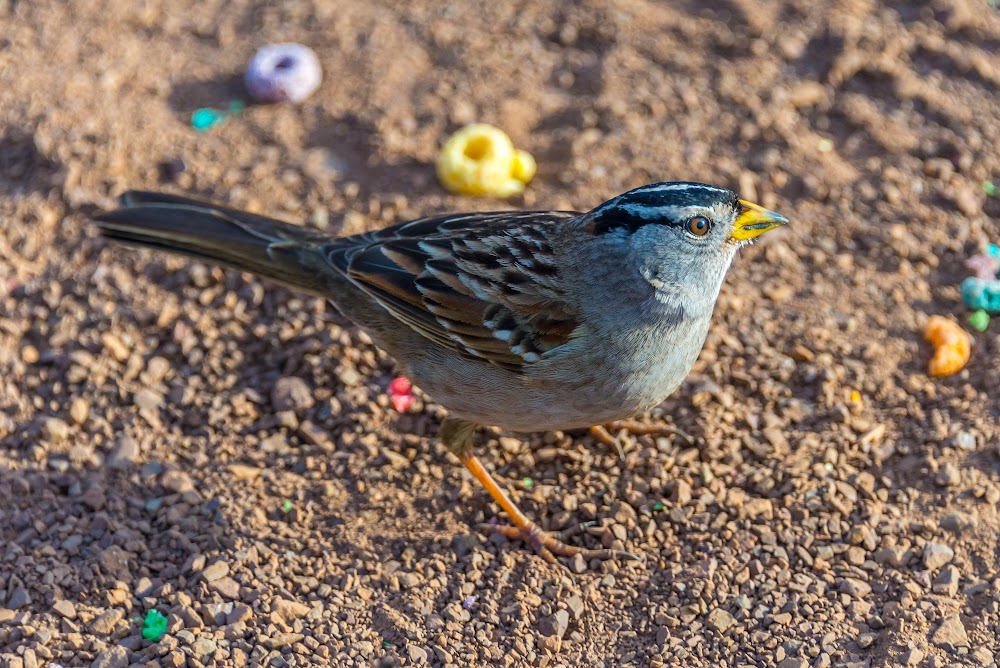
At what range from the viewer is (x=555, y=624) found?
438cm

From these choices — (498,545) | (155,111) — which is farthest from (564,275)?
(155,111)

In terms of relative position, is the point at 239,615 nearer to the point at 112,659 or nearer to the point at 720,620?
the point at 112,659

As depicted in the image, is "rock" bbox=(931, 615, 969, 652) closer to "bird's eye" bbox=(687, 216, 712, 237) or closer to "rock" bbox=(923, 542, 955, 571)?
"rock" bbox=(923, 542, 955, 571)

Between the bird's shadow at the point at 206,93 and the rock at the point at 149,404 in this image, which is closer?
the rock at the point at 149,404

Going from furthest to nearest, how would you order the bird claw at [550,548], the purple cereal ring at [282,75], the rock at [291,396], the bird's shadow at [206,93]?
the bird's shadow at [206,93] → the purple cereal ring at [282,75] → the rock at [291,396] → the bird claw at [550,548]

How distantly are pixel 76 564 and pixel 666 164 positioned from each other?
3.72m

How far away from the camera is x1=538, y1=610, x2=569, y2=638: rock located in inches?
172

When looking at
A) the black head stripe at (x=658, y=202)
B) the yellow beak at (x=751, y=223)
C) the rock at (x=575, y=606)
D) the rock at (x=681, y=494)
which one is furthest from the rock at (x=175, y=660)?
the yellow beak at (x=751, y=223)

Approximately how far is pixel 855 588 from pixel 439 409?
2.09m

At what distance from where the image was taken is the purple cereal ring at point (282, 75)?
21.5ft

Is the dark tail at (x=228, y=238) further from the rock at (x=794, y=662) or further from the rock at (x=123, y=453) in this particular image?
the rock at (x=794, y=662)

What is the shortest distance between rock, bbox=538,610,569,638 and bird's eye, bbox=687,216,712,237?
1624mm

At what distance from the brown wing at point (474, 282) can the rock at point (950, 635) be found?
183cm

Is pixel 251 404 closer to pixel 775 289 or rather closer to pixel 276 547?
pixel 276 547
